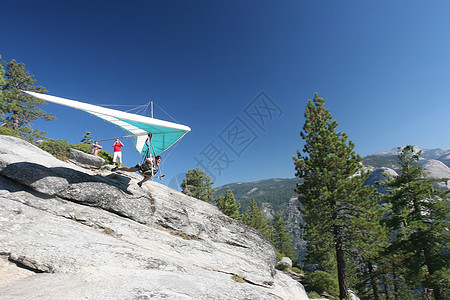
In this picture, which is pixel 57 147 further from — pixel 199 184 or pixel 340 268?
pixel 199 184

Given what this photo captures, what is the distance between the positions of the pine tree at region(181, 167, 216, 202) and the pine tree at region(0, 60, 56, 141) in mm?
24884

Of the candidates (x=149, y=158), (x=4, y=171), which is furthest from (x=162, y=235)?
Answer: (x=4, y=171)

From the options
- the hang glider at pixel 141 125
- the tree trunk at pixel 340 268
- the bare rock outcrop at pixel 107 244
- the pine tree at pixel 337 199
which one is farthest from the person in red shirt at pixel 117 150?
the tree trunk at pixel 340 268

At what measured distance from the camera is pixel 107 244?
5.53 metres

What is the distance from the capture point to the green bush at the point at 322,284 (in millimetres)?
22778

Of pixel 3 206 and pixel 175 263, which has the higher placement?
pixel 3 206

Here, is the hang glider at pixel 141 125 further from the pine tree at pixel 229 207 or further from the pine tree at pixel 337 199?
the pine tree at pixel 229 207

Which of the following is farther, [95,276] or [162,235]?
[162,235]

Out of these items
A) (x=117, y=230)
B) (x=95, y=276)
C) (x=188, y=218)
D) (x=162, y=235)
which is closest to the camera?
(x=95, y=276)

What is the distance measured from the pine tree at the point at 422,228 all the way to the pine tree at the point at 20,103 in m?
38.6

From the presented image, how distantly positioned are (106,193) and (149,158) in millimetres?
2363

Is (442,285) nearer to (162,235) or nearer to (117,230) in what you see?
(162,235)

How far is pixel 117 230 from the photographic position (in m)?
7.05

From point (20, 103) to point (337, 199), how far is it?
39.8 metres
